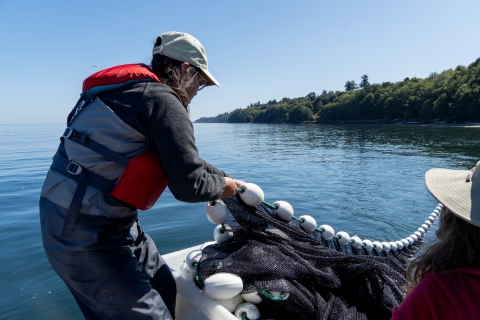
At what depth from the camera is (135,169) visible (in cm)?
186

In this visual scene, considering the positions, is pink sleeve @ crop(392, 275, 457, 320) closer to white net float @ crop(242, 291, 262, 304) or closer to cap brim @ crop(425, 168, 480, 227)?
cap brim @ crop(425, 168, 480, 227)

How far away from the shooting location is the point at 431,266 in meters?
1.36

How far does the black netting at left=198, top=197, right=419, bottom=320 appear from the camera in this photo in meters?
2.51

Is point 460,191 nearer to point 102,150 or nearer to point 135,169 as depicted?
point 135,169

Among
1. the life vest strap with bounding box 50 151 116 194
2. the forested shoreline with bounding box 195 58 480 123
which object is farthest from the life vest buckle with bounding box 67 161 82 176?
the forested shoreline with bounding box 195 58 480 123

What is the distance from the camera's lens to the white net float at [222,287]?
Answer: 2.45 m

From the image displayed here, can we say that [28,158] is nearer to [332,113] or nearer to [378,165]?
[378,165]

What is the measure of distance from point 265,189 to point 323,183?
2.63m

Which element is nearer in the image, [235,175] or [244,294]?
[244,294]

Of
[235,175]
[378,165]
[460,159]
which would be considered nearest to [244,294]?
[235,175]

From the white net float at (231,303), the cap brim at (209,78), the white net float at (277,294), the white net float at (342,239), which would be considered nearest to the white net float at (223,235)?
the white net float at (231,303)

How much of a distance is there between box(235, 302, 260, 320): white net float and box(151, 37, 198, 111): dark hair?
1.57 meters

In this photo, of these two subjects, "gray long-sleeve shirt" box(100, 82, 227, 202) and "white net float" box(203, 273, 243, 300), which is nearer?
"gray long-sleeve shirt" box(100, 82, 227, 202)

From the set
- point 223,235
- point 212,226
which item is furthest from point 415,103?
point 223,235
